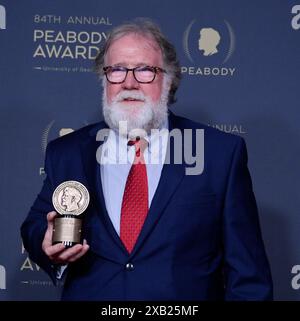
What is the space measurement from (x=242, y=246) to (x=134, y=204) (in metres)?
0.39

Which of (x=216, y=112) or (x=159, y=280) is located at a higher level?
(x=216, y=112)

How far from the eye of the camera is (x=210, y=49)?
2.89 metres

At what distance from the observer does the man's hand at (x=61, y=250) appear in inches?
72.2

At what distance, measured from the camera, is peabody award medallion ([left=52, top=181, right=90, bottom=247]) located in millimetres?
1828

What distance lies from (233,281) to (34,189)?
1.24m

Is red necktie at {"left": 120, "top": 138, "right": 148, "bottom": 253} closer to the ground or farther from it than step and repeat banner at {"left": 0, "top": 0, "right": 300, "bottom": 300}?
closer to the ground

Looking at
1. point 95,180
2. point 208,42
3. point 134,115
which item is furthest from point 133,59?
point 208,42

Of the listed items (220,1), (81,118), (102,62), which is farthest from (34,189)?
(220,1)

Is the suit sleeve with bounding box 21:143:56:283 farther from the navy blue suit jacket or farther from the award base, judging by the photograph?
the award base

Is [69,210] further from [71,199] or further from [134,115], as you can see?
[134,115]

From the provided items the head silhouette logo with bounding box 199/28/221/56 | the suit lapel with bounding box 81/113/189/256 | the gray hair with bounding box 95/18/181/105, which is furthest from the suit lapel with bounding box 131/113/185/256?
the head silhouette logo with bounding box 199/28/221/56

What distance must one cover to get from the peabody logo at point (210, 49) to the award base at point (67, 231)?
1.27m

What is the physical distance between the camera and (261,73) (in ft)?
9.41

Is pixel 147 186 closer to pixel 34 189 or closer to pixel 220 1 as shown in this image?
pixel 34 189
